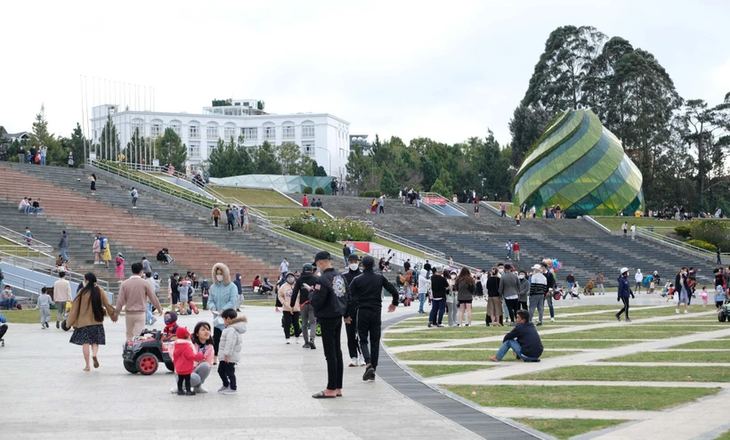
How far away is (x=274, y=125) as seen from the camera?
129 metres

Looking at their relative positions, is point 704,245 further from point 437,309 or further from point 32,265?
point 32,265

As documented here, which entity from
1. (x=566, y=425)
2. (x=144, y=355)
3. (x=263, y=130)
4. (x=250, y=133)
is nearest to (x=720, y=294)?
(x=144, y=355)

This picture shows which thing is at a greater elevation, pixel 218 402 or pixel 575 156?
Answer: pixel 575 156

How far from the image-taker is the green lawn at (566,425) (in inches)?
340

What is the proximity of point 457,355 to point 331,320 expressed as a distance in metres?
4.67

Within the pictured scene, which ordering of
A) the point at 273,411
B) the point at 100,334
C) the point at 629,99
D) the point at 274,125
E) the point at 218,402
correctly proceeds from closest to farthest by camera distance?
the point at 273,411 → the point at 218,402 → the point at 100,334 → the point at 629,99 → the point at 274,125

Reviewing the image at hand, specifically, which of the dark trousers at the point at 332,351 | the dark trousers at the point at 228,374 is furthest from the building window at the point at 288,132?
the dark trousers at the point at 332,351

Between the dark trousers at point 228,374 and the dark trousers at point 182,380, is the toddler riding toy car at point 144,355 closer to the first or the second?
the dark trousers at point 182,380

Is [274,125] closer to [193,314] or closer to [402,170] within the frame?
[402,170]

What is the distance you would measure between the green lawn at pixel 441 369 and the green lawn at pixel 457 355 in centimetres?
84

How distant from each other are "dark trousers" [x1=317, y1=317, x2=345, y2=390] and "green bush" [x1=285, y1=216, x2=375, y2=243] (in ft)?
116

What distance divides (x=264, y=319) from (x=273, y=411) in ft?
50.1

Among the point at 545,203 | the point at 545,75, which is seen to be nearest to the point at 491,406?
the point at 545,203

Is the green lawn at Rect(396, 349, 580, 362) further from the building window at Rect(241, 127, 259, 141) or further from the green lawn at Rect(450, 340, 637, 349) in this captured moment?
the building window at Rect(241, 127, 259, 141)
